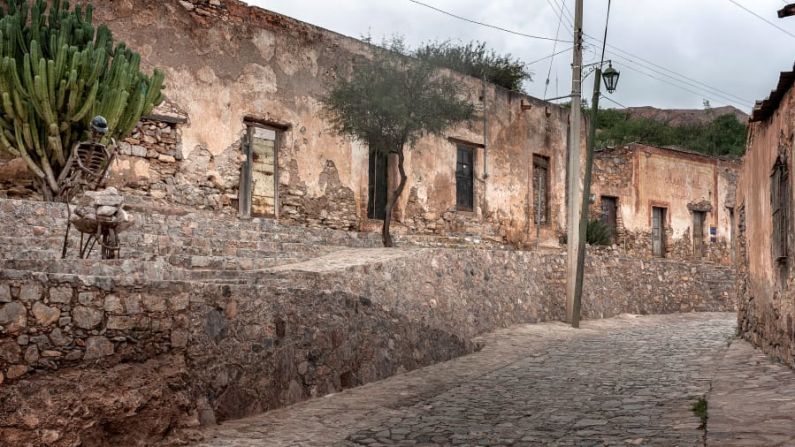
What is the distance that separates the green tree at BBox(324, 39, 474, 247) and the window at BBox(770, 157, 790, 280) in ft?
23.5

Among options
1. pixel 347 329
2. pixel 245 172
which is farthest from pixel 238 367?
pixel 245 172

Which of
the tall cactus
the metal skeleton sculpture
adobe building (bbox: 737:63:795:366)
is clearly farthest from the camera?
the tall cactus

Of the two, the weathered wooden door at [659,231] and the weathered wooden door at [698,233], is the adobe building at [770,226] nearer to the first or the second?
the weathered wooden door at [659,231]

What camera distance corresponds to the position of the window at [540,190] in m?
21.2

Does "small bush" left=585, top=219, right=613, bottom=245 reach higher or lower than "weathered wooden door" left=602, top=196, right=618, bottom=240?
lower

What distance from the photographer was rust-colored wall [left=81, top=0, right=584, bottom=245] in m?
13.9

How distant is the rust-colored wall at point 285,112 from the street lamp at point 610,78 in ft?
15.2

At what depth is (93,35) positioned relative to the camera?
1234 centimetres

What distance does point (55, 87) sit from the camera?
11.1 metres

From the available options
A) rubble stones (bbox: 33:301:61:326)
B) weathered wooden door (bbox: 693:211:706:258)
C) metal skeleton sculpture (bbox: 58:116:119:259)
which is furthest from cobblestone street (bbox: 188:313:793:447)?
weathered wooden door (bbox: 693:211:706:258)

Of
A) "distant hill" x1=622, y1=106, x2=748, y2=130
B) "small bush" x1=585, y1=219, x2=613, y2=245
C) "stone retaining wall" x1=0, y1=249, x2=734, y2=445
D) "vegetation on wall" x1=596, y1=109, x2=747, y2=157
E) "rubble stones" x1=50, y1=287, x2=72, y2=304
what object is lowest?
"stone retaining wall" x1=0, y1=249, x2=734, y2=445

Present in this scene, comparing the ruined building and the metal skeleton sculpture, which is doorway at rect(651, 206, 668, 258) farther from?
the metal skeleton sculpture

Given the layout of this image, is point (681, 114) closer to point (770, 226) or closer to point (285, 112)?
point (285, 112)

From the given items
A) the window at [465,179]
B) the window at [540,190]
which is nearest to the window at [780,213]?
the window at [465,179]
